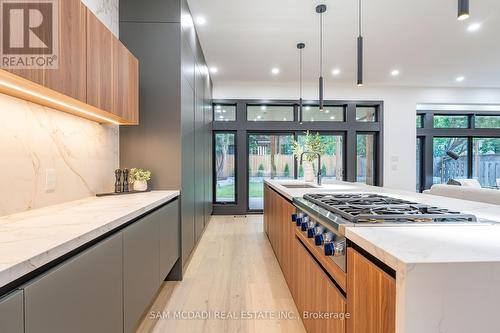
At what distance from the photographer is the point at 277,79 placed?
5.55 m

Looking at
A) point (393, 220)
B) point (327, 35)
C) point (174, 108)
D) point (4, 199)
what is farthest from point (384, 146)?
point (4, 199)

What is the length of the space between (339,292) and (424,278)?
53 centimetres

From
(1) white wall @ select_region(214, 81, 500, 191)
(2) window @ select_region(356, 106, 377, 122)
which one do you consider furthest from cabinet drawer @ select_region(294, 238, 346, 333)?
(2) window @ select_region(356, 106, 377, 122)

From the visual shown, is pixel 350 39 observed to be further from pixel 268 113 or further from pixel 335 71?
pixel 268 113

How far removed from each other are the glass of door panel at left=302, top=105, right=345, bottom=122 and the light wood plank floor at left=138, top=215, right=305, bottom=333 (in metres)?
3.59

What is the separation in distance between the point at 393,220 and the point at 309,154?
241 centimetres

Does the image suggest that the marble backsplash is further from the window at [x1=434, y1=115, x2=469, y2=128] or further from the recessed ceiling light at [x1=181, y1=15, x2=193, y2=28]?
the window at [x1=434, y1=115, x2=469, y2=128]

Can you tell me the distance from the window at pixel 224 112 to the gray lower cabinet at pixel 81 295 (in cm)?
480

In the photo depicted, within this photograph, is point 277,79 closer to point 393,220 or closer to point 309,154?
point 309,154

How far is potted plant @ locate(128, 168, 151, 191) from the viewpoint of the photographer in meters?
2.39

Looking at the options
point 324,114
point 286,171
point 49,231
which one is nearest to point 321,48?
point 324,114

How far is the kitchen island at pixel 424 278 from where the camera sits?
612mm

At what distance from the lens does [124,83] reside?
6.64 feet

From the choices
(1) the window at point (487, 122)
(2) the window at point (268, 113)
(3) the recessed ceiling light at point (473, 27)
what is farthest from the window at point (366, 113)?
(1) the window at point (487, 122)
